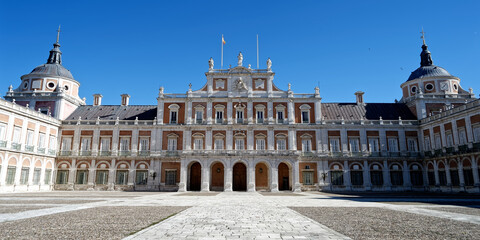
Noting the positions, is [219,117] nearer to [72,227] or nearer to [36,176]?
[36,176]

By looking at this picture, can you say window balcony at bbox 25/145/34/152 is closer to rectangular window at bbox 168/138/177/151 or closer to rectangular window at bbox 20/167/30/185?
rectangular window at bbox 20/167/30/185

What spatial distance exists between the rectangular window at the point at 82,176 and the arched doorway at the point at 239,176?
A: 19061 millimetres

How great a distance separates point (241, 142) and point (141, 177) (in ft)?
44.6

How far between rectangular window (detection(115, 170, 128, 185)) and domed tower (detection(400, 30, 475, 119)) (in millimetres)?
39303

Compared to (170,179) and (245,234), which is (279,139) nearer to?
(170,179)

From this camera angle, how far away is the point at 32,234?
8.38m

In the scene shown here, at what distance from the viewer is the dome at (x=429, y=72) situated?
43.6 m

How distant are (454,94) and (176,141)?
37786 millimetres

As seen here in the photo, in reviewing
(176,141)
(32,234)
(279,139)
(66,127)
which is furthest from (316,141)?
Answer: (32,234)

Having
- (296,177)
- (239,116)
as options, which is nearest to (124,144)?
(239,116)

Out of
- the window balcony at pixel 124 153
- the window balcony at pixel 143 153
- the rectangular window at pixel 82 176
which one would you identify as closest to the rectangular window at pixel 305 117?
the window balcony at pixel 143 153

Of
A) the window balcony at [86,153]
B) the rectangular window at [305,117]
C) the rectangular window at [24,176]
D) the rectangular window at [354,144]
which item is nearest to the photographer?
the rectangular window at [24,176]

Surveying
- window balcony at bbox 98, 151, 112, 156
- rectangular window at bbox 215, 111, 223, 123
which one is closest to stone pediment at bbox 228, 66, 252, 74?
rectangular window at bbox 215, 111, 223, 123

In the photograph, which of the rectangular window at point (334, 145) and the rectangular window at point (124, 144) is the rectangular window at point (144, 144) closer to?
the rectangular window at point (124, 144)
